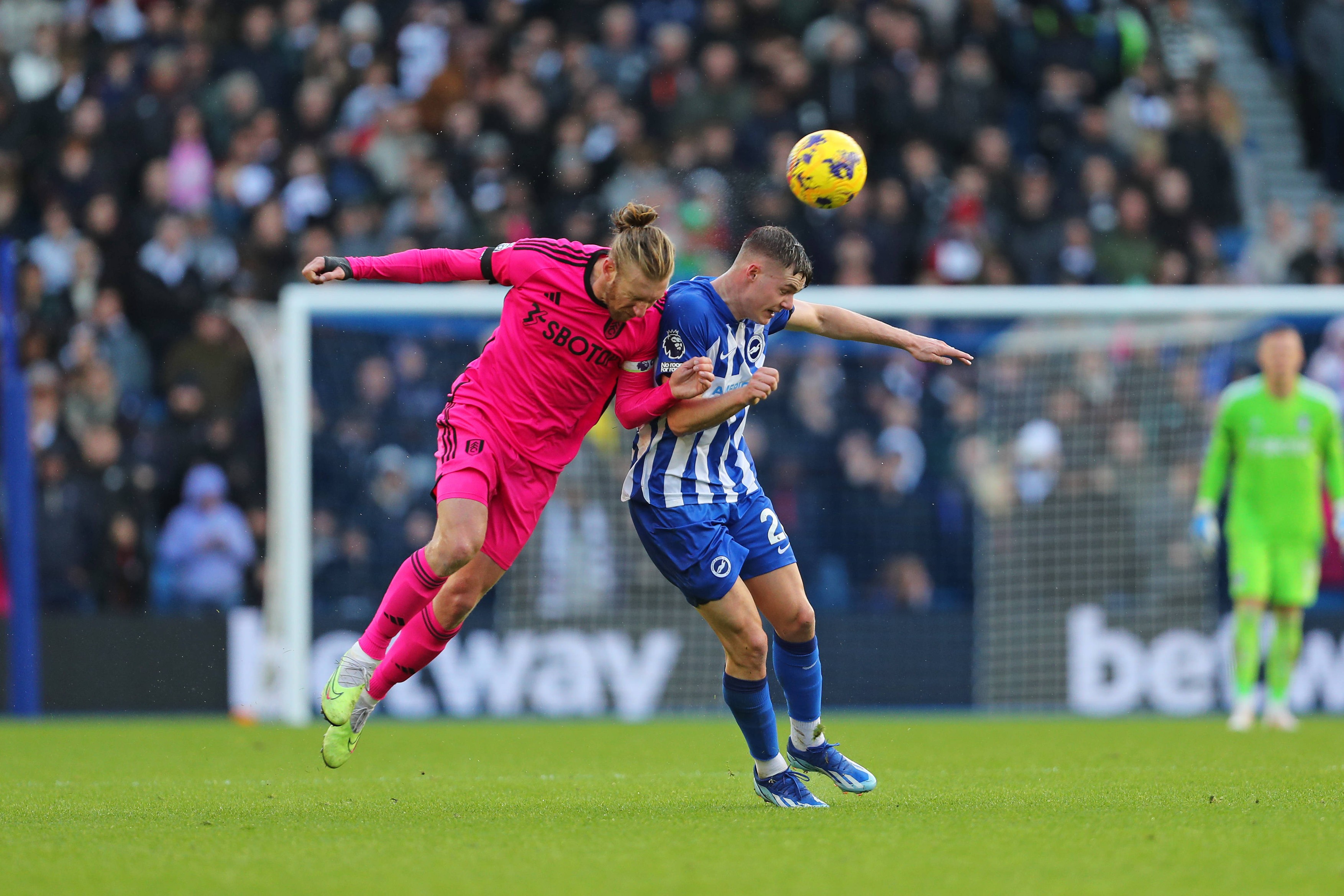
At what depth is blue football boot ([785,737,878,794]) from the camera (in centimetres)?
652

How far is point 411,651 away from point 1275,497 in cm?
688

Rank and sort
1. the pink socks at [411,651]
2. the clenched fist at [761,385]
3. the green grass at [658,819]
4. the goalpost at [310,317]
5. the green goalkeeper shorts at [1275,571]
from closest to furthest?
1. the green grass at [658,819]
2. the clenched fist at [761,385]
3. the pink socks at [411,651]
4. the green goalkeeper shorts at [1275,571]
5. the goalpost at [310,317]

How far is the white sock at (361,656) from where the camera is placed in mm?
6504

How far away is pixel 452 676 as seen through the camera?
41.0 ft

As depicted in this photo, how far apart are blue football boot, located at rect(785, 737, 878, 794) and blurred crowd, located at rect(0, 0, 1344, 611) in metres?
6.34

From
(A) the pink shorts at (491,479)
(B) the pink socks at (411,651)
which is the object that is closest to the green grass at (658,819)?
(B) the pink socks at (411,651)

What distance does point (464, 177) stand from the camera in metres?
14.8

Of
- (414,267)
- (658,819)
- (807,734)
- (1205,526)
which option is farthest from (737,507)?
(1205,526)

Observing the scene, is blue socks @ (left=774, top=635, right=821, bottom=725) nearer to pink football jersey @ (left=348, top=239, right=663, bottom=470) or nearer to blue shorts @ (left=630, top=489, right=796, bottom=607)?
blue shorts @ (left=630, top=489, right=796, bottom=607)

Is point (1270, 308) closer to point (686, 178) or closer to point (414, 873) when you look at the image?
point (686, 178)

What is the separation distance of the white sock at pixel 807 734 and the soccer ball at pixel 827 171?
79.5 inches

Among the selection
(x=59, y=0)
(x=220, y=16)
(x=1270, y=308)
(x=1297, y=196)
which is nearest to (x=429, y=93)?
(x=220, y=16)

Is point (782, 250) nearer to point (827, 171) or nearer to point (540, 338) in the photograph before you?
point (827, 171)

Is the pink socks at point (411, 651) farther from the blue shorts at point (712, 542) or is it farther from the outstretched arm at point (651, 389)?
the outstretched arm at point (651, 389)
